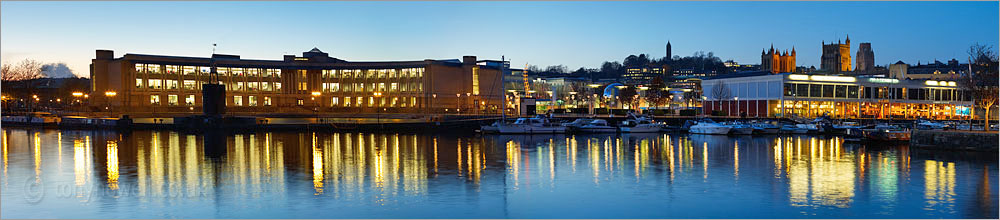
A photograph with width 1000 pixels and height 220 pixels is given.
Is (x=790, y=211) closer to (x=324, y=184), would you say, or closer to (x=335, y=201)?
(x=335, y=201)

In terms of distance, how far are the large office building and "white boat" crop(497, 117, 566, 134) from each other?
134ft

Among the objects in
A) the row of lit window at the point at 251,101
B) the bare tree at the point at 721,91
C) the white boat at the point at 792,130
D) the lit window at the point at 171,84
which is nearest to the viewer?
the white boat at the point at 792,130

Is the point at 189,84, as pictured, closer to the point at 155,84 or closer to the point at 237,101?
the point at 155,84

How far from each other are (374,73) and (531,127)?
200 feet

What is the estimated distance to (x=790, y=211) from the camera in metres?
25.2

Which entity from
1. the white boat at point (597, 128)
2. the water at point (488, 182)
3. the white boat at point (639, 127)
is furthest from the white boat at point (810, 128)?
the water at point (488, 182)

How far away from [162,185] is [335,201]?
349 inches

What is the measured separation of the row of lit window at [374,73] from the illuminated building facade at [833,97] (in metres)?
49.5

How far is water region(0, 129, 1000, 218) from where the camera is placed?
2520cm

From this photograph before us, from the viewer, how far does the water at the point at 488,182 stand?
2520cm

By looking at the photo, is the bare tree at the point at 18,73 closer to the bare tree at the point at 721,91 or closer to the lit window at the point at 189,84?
the lit window at the point at 189,84

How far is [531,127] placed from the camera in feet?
252

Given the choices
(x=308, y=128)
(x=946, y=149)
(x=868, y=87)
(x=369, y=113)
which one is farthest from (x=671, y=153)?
(x=868, y=87)

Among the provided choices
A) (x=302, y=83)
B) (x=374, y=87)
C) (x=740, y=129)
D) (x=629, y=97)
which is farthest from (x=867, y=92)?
(x=302, y=83)
